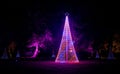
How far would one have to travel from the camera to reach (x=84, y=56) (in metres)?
50.7

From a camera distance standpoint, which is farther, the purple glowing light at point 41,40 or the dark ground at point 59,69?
the purple glowing light at point 41,40

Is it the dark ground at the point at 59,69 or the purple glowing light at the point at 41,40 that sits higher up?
the purple glowing light at the point at 41,40

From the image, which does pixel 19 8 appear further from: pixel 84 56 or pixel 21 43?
pixel 84 56

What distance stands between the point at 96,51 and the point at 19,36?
430 inches

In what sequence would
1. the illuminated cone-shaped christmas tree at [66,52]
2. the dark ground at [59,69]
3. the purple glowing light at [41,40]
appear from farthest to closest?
the purple glowing light at [41,40] → the illuminated cone-shaped christmas tree at [66,52] → the dark ground at [59,69]

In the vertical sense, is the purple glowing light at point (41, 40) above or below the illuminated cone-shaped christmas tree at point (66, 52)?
above

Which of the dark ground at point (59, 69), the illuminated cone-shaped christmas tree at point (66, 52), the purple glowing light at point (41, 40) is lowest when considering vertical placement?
the dark ground at point (59, 69)

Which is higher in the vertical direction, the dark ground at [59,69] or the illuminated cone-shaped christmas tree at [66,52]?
the illuminated cone-shaped christmas tree at [66,52]

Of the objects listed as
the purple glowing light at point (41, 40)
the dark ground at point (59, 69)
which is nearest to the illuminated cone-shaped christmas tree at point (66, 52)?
the dark ground at point (59, 69)

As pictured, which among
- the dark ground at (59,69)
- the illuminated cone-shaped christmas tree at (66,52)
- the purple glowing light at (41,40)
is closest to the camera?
the dark ground at (59,69)

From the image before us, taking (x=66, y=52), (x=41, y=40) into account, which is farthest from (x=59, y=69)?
(x=41, y=40)

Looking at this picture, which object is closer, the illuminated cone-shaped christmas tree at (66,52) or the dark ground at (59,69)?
the dark ground at (59,69)

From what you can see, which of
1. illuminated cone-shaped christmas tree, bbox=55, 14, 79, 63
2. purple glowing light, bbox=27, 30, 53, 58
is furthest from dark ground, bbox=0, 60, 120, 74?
purple glowing light, bbox=27, 30, 53, 58

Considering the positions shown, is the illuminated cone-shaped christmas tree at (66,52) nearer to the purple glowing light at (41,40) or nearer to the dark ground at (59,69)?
the dark ground at (59,69)
